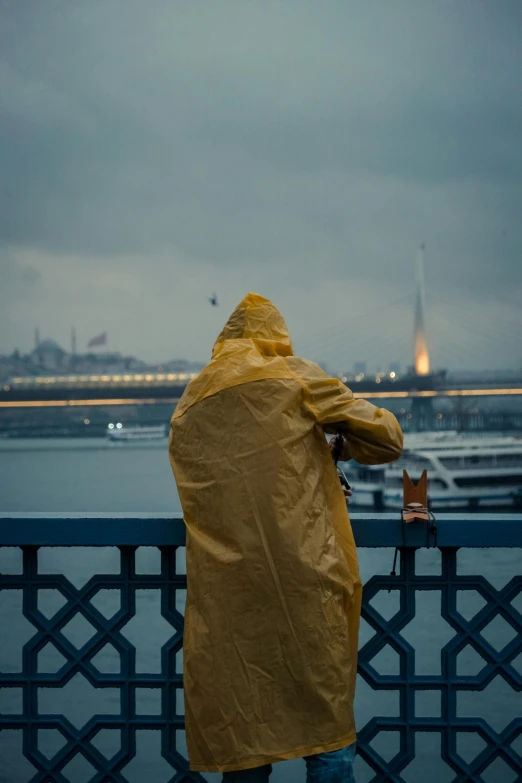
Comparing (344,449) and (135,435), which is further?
(135,435)

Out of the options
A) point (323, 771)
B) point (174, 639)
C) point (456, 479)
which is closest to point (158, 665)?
point (174, 639)

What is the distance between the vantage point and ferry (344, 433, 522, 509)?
31328 mm

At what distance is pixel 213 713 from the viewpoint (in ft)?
5.16

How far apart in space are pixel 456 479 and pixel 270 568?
31.2 m

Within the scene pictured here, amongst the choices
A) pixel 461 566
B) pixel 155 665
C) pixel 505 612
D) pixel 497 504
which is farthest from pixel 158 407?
pixel 505 612

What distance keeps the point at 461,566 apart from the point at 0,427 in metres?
52.8

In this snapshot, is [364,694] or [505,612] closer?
[505,612]

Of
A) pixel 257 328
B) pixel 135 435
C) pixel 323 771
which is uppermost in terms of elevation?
pixel 257 328

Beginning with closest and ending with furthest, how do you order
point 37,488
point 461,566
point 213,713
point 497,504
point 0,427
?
1. point 213,713
2. point 461,566
3. point 497,504
4. point 37,488
5. point 0,427

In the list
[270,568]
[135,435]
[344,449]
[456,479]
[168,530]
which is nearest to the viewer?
[270,568]

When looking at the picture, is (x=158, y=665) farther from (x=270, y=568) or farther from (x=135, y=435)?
(x=135, y=435)

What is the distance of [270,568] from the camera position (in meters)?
1.56

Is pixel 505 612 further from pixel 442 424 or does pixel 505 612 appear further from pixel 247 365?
pixel 442 424

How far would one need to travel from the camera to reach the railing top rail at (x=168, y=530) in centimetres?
187
